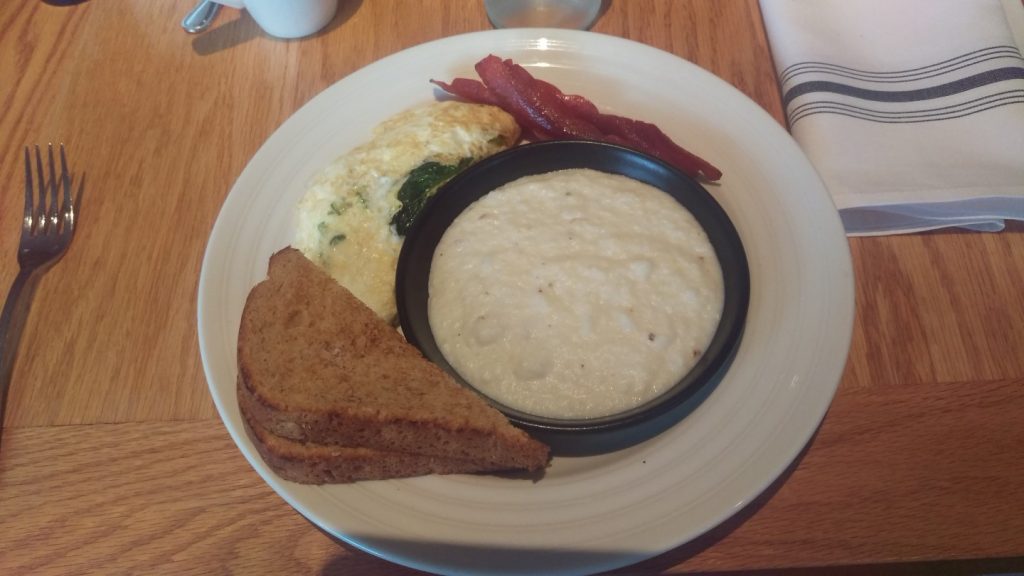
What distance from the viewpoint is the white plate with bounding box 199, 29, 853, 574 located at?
136 cm

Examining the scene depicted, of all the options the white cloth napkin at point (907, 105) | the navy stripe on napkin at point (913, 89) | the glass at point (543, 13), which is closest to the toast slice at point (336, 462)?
the white cloth napkin at point (907, 105)

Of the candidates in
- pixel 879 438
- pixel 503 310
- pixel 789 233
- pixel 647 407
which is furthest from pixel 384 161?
pixel 879 438

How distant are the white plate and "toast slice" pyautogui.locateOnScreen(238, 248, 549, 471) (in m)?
0.10

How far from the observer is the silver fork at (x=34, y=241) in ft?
5.95

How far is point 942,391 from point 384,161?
1.56m

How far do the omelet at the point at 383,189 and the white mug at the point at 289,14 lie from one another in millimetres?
660

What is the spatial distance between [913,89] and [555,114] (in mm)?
1100

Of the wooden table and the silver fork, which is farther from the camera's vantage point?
the silver fork

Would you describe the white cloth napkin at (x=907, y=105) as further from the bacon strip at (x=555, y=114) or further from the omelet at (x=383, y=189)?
the omelet at (x=383, y=189)

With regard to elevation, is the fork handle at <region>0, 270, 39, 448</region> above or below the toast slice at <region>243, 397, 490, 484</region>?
below

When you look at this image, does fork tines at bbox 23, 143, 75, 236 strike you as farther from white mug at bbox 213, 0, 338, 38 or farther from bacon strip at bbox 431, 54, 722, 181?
bacon strip at bbox 431, 54, 722, 181

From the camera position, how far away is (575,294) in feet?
5.26

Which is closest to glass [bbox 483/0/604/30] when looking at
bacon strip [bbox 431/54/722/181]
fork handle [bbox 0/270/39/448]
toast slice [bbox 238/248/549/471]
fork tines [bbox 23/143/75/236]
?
bacon strip [bbox 431/54/722/181]

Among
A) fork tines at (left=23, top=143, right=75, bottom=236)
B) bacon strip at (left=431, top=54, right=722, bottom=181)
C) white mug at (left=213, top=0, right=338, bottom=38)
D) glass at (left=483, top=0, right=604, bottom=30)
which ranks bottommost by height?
fork tines at (left=23, top=143, right=75, bottom=236)
